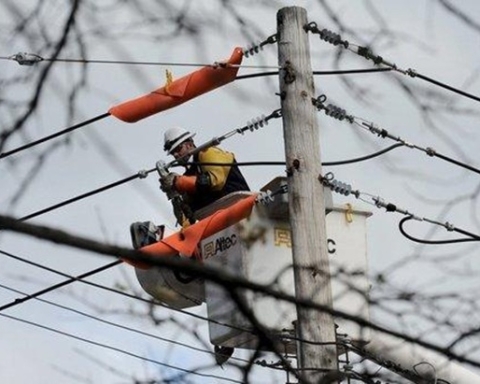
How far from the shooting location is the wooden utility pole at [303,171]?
1040cm

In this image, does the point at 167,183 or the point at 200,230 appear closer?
the point at 200,230

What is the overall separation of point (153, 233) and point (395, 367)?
3.15 m

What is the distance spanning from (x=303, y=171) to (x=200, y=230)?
891mm

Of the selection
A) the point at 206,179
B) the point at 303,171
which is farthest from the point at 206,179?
the point at 303,171

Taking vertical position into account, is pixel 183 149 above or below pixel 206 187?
above

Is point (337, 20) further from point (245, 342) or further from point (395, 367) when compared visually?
point (245, 342)

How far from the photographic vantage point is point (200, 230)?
1145 centimetres

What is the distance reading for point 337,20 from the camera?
666cm

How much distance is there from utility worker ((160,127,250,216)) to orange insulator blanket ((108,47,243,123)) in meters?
0.52

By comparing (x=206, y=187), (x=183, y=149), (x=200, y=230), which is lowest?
(x=200, y=230)

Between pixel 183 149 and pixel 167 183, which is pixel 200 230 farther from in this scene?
pixel 183 149

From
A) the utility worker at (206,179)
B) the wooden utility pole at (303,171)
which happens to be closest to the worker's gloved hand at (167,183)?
the utility worker at (206,179)

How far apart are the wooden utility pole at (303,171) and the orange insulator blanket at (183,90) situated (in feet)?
1.23

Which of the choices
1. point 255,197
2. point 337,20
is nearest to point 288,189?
point 255,197
